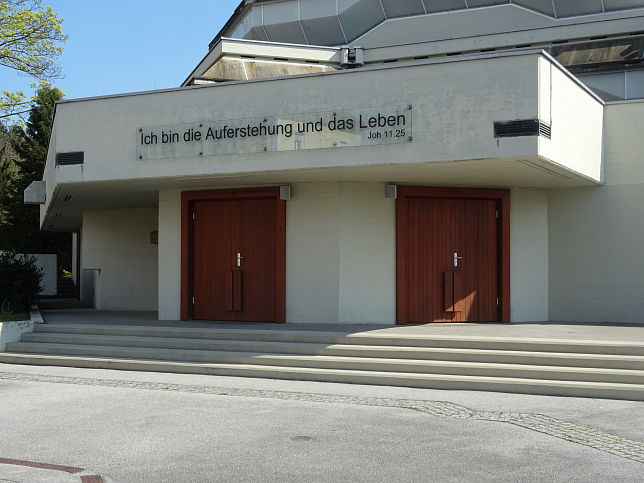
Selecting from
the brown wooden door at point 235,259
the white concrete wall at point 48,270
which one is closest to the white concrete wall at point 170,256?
the brown wooden door at point 235,259

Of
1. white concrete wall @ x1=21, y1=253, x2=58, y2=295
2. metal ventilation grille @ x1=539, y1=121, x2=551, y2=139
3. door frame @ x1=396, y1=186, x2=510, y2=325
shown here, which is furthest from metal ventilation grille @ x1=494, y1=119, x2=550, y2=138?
white concrete wall @ x1=21, y1=253, x2=58, y2=295

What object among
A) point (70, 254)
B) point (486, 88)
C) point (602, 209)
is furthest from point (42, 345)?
point (70, 254)

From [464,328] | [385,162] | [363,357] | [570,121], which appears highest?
[570,121]

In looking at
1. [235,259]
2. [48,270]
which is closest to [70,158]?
[235,259]

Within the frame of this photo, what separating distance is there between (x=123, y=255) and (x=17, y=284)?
4992 mm

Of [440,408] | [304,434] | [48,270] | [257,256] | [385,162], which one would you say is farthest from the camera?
[48,270]

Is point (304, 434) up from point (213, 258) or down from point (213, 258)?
down

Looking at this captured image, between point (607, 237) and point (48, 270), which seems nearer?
point (607, 237)

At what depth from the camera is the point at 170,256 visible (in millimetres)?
15836

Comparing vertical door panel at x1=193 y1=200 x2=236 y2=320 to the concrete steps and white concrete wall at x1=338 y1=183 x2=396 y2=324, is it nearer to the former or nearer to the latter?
the concrete steps

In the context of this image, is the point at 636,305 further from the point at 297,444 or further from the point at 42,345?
the point at 42,345

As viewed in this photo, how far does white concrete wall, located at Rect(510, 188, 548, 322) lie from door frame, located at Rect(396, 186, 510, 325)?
155mm

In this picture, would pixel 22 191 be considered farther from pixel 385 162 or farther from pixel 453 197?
pixel 385 162

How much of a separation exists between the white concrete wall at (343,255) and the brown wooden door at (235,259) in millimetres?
635
